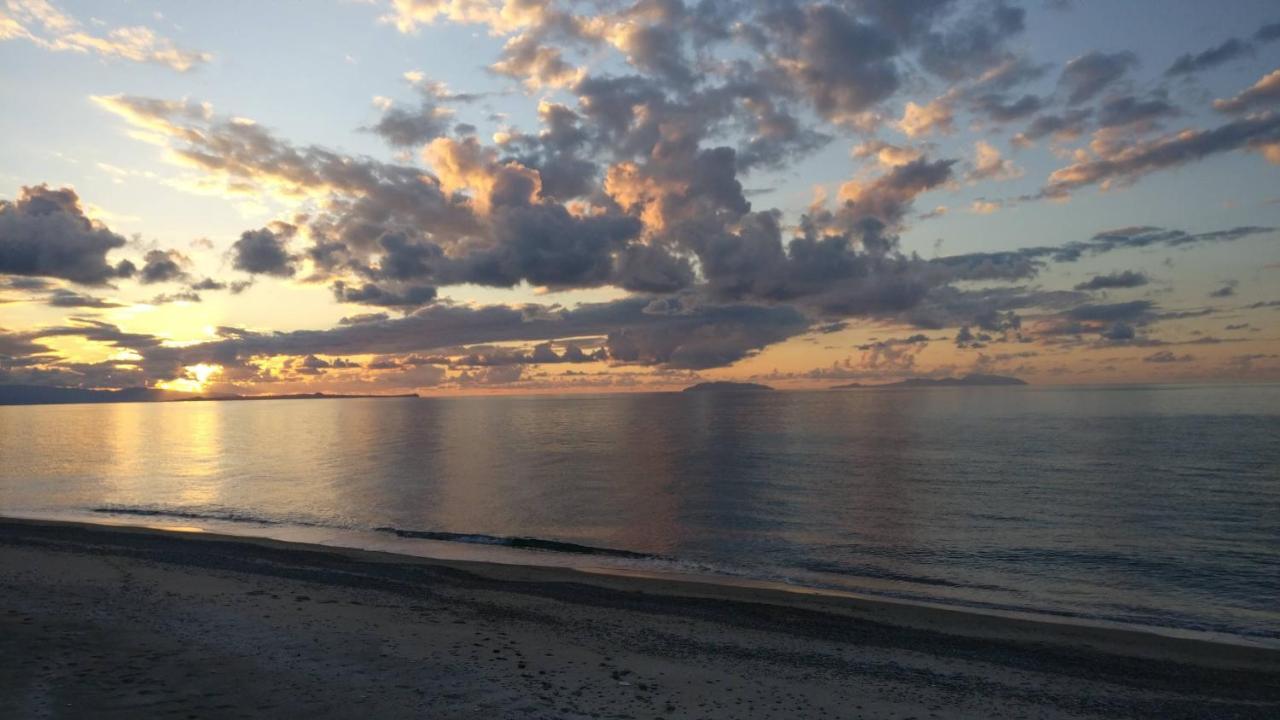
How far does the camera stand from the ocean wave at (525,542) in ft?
115

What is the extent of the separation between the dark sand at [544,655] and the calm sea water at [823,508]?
6140mm

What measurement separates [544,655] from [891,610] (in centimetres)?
1205

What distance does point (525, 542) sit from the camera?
37.7m

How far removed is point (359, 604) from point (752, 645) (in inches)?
474

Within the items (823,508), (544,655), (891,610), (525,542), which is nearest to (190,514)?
(525,542)

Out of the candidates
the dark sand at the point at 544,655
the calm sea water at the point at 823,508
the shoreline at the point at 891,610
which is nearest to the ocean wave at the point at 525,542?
the calm sea water at the point at 823,508

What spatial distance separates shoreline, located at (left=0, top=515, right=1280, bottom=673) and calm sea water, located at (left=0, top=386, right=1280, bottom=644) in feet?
5.33

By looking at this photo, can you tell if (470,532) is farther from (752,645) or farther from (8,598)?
(752,645)

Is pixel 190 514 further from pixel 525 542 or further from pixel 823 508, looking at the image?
pixel 823 508

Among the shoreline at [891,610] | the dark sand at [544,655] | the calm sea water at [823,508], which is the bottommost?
the calm sea water at [823,508]

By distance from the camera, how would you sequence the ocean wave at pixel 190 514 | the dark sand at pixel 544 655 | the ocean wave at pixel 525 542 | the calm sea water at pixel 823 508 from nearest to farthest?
the dark sand at pixel 544 655 < the calm sea water at pixel 823 508 < the ocean wave at pixel 525 542 < the ocean wave at pixel 190 514

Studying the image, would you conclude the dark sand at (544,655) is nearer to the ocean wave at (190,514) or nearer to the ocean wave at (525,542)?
the ocean wave at (525,542)

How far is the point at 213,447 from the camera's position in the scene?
4382 inches

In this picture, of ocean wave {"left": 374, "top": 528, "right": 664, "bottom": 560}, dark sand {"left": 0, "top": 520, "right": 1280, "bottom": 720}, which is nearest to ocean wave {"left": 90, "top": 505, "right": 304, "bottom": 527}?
ocean wave {"left": 374, "top": 528, "right": 664, "bottom": 560}
